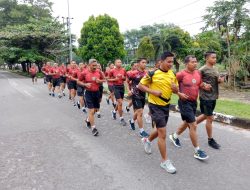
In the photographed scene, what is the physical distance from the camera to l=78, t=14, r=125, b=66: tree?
3634 cm

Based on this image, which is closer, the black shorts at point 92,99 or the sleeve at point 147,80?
the sleeve at point 147,80

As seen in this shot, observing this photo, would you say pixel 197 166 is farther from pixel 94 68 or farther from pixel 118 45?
pixel 118 45

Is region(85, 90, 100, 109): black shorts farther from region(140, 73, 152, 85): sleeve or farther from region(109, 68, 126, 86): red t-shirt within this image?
region(140, 73, 152, 85): sleeve

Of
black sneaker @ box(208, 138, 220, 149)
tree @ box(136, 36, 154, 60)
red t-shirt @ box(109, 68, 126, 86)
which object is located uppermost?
tree @ box(136, 36, 154, 60)

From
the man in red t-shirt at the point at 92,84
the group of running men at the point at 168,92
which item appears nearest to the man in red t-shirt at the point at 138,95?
the group of running men at the point at 168,92

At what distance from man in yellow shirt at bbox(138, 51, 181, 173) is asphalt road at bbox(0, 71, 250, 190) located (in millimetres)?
424

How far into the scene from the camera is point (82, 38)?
37938 millimetres

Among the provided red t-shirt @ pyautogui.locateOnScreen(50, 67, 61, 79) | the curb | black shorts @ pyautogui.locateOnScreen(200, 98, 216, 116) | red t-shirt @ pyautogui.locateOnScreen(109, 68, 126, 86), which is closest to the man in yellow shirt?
black shorts @ pyautogui.locateOnScreen(200, 98, 216, 116)

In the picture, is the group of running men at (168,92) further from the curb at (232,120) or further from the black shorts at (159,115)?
the curb at (232,120)

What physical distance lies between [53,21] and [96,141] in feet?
127

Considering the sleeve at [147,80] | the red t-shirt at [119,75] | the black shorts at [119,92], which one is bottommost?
the black shorts at [119,92]

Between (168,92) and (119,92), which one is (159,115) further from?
(119,92)

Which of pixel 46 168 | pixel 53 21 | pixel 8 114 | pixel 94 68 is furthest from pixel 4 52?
pixel 46 168

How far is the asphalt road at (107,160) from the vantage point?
15.5 feet
